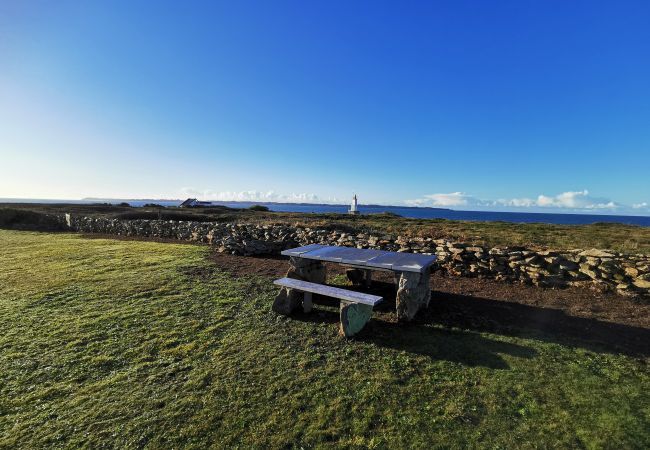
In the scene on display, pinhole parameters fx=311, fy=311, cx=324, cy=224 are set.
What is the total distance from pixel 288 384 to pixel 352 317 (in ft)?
5.08

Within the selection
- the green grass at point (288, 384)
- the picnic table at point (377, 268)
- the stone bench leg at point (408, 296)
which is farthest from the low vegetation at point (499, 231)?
the green grass at point (288, 384)

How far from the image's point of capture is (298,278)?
6.72 metres

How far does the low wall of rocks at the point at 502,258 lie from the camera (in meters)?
6.79

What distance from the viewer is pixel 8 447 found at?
3014mm

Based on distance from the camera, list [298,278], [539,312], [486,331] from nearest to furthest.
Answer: [486,331], [539,312], [298,278]

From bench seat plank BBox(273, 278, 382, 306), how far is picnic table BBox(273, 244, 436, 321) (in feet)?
0.67

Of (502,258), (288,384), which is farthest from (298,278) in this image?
(502,258)

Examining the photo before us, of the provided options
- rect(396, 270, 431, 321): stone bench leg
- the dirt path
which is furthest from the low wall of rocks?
rect(396, 270, 431, 321): stone bench leg

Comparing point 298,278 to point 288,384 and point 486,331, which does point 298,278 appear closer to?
point 288,384

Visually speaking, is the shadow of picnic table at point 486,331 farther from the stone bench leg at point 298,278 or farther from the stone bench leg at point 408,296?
the stone bench leg at point 298,278

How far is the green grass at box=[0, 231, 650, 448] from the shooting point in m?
3.12

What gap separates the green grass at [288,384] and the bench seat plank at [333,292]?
586 millimetres

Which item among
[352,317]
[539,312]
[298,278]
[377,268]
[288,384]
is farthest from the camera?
[298,278]

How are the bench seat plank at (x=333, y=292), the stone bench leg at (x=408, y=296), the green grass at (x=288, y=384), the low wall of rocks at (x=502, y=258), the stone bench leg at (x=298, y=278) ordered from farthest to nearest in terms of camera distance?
1. the low wall of rocks at (x=502, y=258)
2. the stone bench leg at (x=298, y=278)
3. the stone bench leg at (x=408, y=296)
4. the bench seat plank at (x=333, y=292)
5. the green grass at (x=288, y=384)
